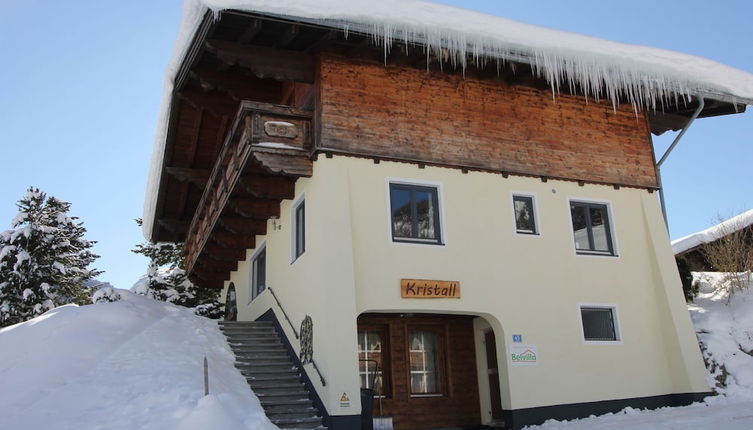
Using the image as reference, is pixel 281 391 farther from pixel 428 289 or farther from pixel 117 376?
pixel 428 289

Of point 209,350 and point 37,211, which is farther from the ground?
point 37,211

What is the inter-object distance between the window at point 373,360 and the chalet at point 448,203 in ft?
0.13

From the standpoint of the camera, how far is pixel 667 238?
14.4 meters

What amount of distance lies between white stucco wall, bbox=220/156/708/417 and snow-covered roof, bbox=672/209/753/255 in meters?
4.87

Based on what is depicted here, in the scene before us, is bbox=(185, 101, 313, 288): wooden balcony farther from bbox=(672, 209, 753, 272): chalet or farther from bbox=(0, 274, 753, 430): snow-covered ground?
bbox=(672, 209, 753, 272): chalet

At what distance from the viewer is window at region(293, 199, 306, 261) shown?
41.4 ft

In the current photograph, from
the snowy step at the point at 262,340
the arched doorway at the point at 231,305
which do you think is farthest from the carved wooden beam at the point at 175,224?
the snowy step at the point at 262,340

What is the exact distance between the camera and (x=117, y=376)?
1022 centimetres

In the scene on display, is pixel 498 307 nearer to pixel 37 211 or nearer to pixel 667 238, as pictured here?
pixel 667 238

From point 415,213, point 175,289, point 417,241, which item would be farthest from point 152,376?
point 175,289

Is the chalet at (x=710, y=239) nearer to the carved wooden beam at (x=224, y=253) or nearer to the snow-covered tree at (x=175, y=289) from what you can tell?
the carved wooden beam at (x=224, y=253)

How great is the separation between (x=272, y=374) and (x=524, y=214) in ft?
18.9

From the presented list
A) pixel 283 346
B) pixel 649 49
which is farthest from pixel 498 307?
pixel 649 49

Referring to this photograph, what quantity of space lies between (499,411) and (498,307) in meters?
2.56
